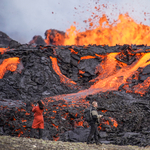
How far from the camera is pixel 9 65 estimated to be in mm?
19781

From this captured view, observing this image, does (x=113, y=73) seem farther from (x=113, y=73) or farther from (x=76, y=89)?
(x=76, y=89)

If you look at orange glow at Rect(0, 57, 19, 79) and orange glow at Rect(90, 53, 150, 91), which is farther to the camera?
orange glow at Rect(0, 57, 19, 79)

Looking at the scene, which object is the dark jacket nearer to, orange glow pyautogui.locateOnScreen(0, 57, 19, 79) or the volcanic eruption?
the volcanic eruption

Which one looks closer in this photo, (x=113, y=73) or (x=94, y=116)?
(x=94, y=116)

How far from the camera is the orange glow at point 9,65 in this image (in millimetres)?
19547

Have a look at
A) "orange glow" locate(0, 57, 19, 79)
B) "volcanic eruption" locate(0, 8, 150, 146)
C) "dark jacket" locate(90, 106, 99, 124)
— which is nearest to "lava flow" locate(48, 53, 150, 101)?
"volcanic eruption" locate(0, 8, 150, 146)

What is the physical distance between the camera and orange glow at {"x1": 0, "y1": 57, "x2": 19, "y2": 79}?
770 inches

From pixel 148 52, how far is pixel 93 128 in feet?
57.7

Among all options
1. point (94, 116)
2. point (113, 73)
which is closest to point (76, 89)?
point (113, 73)

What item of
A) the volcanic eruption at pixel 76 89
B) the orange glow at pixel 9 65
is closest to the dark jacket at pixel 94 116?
the volcanic eruption at pixel 76 89

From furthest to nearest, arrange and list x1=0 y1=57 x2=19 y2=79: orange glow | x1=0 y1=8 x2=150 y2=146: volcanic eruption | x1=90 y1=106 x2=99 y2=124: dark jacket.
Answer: x1=0 y1=57 x2=19 y2=79: orange glow, x1=0 y1=8 x2=150 y2=146: volcanic eruption, x1=90 y1=106 x2=99 y2=124: dark jacket

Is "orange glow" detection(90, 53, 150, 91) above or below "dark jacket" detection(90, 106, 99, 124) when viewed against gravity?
above

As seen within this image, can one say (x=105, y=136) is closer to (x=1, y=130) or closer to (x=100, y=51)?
(x=1, y=130)

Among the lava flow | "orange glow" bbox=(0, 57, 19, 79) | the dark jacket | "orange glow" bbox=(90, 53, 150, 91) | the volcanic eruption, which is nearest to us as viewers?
the dark jacket
